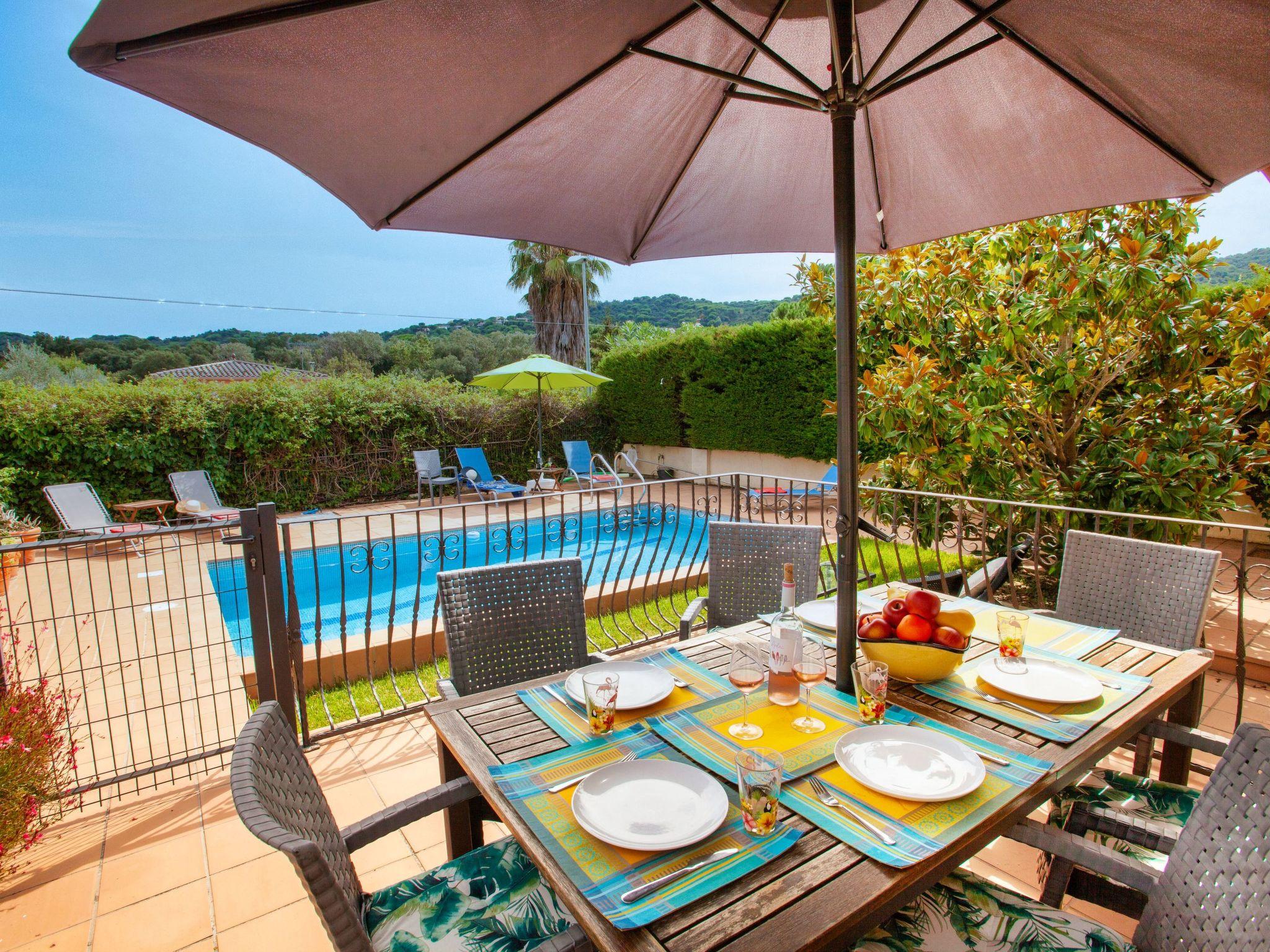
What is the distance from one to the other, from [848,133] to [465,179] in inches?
42.1

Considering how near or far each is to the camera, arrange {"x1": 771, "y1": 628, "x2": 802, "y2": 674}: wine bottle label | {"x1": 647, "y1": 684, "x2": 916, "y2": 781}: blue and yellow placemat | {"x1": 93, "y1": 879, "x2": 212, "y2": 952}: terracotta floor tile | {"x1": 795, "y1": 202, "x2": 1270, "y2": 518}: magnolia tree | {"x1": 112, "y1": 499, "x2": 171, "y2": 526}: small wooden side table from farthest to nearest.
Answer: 1. {"x1": 112, "y1": 499, "x2": 171, "y2": 526}: small wooden side table
2. {"x1": 795, "y1": 202, "x2": 1270, "y2": 518}: magnolia tree
3. {"x1": 93, "y1": 879, "x2": 212, "y2": 952}: terracotta floor tile
4. {"x1": 771, "y1": 628, "x2": 802, "y2": 674}: wine bottle label
5. {"x1": 647, "y1": 684, "x2": 916, "y2": 781}: blue and yellow placemat

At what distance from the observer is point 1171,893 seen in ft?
3.57

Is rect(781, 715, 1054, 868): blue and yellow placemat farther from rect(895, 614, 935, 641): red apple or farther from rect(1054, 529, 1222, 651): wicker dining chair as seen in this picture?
rect(1054, 529, 1222, 651): wicker dining chair

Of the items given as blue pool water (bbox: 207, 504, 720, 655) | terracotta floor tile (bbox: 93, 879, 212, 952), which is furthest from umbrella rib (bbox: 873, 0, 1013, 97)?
blue pool water (bbox: 207, 504, 720, 655)

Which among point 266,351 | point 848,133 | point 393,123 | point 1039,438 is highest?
point 266,351

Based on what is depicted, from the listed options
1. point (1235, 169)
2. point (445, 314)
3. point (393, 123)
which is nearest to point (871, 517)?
point (1235, 169)

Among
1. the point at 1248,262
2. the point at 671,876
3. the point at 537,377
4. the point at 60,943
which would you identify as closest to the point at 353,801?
the point at 60,943

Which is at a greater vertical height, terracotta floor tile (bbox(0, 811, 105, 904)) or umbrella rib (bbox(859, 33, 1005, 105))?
umbrella rib (bbox(859, 33, 1005, 105))

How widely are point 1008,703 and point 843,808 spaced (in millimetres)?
635

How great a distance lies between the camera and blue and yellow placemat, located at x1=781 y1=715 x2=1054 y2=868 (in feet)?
3.28

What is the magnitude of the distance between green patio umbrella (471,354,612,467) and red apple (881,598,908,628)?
28.5 feet

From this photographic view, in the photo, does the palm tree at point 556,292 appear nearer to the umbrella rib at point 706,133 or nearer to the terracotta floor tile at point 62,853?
the umbrella rib at point 706,133

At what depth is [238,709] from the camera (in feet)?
11.2

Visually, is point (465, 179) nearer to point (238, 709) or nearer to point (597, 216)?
point (597, 216)
